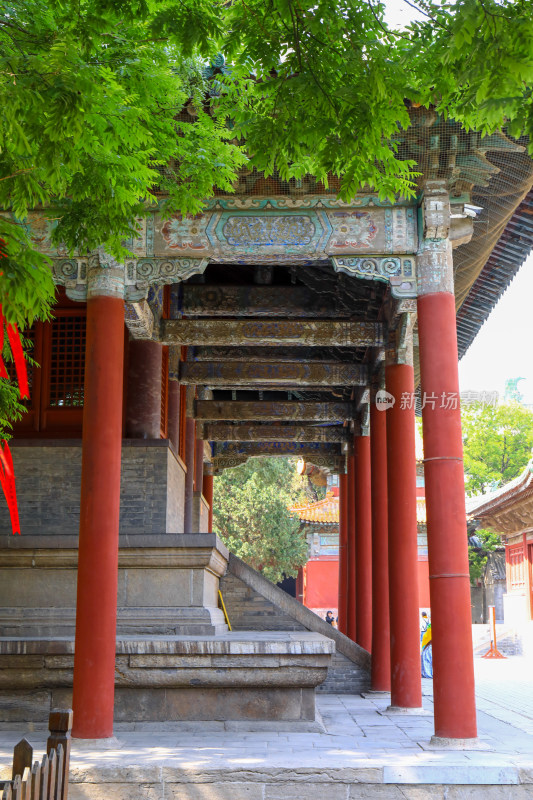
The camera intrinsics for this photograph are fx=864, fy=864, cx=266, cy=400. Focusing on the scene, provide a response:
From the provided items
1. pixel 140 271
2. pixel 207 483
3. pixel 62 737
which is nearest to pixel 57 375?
pixel 140 271

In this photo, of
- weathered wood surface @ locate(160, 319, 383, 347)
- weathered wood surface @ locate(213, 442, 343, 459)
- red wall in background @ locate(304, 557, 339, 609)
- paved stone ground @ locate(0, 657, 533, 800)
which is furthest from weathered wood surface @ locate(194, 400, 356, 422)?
Answer: red wall in background @ locate(304, 557, 339, 609)

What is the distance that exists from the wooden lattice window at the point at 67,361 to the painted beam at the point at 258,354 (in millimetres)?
2696

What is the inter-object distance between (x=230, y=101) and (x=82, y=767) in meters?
5.05

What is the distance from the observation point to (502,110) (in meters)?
4.02

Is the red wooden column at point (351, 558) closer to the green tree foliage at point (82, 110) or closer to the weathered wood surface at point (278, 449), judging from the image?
the weathered wood surface at point (278, 449)

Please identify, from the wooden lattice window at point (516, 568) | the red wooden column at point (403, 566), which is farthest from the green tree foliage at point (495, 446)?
the red wooden column at point (403, 566)

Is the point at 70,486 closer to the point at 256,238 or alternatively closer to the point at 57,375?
the point at 57,375

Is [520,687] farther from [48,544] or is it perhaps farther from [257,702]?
[48,544]

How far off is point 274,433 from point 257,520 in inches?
456

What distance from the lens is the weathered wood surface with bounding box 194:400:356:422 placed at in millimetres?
15586

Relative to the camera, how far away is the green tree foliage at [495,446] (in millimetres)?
41375

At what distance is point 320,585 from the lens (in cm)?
3184

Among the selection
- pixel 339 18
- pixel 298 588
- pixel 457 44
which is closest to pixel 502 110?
pixel 457 44

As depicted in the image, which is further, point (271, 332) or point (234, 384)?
point (234, 384)
